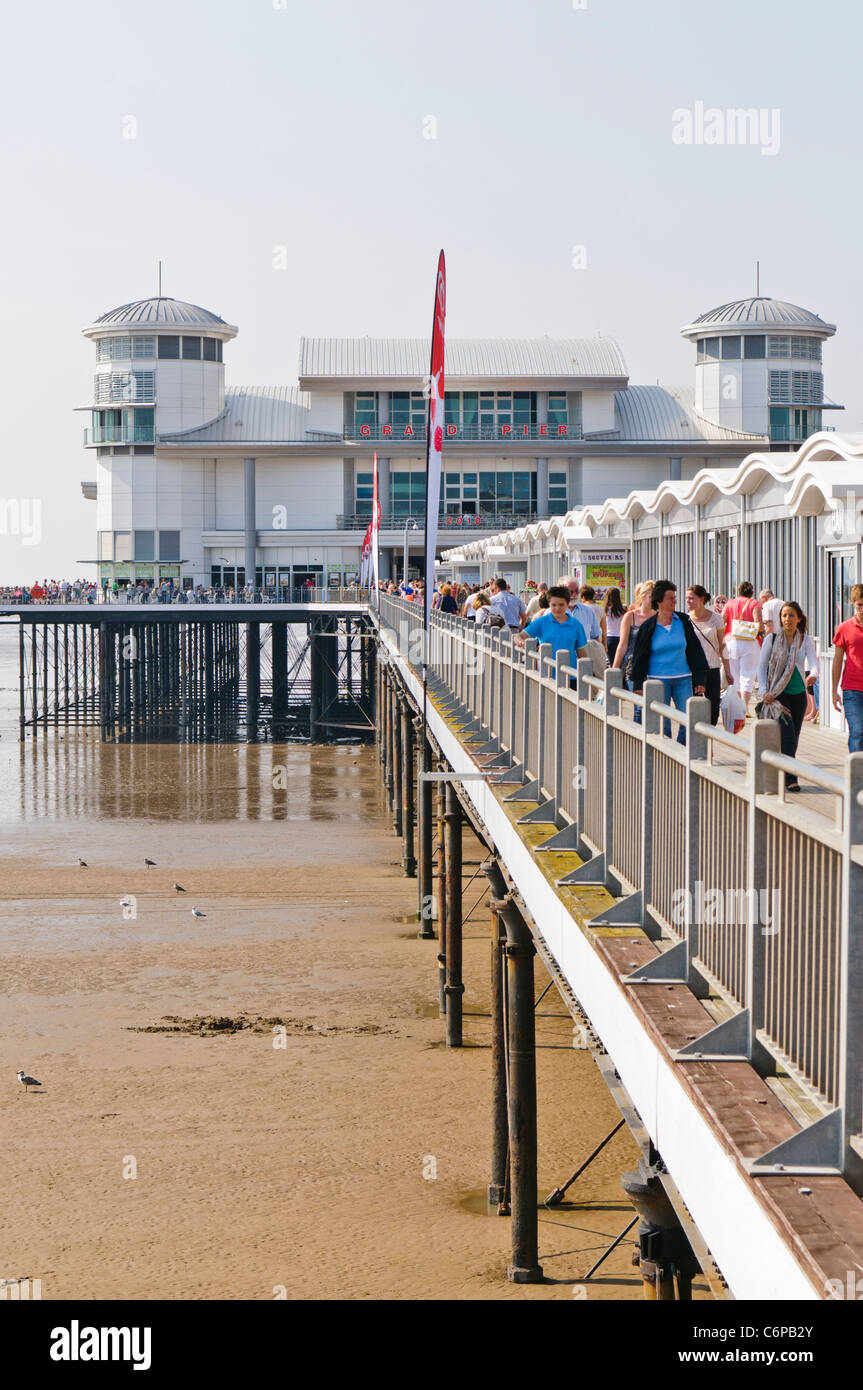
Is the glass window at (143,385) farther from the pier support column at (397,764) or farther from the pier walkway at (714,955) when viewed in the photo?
the pier walkway at (714,955)

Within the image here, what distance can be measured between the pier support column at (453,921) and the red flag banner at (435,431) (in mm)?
3029

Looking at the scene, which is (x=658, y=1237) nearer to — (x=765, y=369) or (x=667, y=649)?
(x=667, y=649)

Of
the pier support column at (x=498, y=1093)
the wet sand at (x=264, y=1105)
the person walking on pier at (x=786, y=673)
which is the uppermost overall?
the person walking on pier at (x=786, y=673)

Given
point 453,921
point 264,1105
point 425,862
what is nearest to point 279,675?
point 425,862

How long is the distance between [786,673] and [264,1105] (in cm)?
557

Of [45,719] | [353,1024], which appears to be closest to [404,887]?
[353,1024]

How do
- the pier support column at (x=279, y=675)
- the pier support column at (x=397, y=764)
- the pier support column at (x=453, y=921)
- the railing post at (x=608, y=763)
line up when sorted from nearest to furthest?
the railing post at (x=608, y=763), the pier support column at (x=453, y=921), the pier support column at (x=397, y=764), the pier support column at (x=279, y=675)

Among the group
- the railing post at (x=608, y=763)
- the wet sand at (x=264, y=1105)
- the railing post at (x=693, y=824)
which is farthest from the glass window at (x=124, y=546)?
the railing post at (x=693, y=824)

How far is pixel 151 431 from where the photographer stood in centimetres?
6438

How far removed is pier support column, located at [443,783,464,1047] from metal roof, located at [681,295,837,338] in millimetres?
52555

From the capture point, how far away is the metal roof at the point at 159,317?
2522 inches

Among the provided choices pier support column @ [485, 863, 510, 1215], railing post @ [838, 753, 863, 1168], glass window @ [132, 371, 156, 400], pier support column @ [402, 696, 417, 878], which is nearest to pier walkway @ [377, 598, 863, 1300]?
railing post @ [838, 753, 863, 1168]

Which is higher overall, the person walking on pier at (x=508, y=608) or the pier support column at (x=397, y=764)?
the person walking on pier at (x=508, y=608)

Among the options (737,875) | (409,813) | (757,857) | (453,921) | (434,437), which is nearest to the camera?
(757,857)
